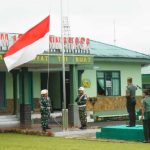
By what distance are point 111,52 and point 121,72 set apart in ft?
4.38

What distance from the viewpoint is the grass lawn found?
15159 mm

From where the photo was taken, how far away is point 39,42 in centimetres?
1934

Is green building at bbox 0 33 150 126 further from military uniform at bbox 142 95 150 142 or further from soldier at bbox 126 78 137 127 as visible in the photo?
military uniform at bbox 142 95 150 142

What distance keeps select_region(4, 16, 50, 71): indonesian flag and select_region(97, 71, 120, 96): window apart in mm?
12411

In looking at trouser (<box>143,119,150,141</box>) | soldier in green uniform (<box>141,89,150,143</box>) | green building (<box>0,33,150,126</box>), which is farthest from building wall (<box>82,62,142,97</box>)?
trouser (<box>143,119,150,141</box>)

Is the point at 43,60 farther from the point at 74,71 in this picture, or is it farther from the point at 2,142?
the point at 2,142

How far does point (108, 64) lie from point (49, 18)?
1288cm

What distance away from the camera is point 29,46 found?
1922 centimetres

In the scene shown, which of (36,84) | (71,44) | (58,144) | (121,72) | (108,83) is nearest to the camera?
(58,144)

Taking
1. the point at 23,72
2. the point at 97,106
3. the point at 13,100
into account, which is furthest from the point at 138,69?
the point at 23,72

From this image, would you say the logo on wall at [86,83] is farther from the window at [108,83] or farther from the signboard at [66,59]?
the signboard at [66,59]

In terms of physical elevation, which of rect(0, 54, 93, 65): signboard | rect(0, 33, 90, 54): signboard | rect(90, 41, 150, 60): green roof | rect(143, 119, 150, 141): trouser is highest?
rect(90, 41, 150, 60): green roof

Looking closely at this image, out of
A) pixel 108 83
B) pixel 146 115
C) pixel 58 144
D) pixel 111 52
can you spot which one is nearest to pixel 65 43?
pixel 146 115

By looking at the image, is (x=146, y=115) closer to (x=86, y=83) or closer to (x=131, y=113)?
(x=131, y=113)
